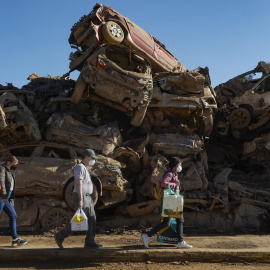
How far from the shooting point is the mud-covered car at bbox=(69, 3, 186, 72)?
9.74m

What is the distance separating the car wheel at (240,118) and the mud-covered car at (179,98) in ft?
8.08

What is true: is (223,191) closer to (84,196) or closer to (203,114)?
(203,114)

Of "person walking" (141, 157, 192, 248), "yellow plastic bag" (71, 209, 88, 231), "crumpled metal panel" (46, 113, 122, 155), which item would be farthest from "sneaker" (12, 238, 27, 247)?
"crumpled metal panel" (46, 113, 122, 155)

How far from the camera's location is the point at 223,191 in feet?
26.8

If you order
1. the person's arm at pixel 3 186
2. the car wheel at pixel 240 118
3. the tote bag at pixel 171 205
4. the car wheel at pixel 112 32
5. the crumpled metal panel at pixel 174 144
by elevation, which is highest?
the car wheel at pixel 112 32

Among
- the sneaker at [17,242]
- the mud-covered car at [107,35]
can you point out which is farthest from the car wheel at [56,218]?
the mud-covered car at [107,35]

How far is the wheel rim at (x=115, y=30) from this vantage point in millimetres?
9784

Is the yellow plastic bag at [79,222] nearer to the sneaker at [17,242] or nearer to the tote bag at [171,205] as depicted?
the tote bag at [171,205]

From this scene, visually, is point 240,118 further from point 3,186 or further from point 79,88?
point 3,186

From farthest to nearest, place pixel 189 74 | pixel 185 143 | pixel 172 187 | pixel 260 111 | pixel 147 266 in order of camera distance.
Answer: pixel 260 111, pixel 189 74, pixel 185 143, pixel 172 187, pixel 147 266

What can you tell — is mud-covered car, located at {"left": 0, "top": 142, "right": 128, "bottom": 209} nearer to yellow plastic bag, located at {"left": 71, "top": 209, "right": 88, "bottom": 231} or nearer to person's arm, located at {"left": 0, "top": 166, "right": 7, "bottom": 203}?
person's arm, located at {"left": 0, "top": 166, "right": 7, "bottom": 203}

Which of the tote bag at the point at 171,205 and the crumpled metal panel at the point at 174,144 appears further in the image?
the crumpled metal panel at the point at 174,144

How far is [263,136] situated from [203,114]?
260 cm

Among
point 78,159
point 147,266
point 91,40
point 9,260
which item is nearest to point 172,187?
point 147,266
